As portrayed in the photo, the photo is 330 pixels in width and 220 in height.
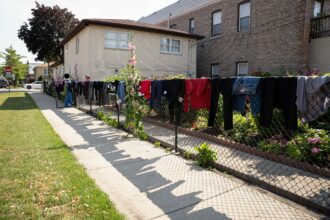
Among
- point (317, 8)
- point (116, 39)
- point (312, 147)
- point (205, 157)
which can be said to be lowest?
point (205, 157)

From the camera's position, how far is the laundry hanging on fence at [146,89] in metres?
8.30

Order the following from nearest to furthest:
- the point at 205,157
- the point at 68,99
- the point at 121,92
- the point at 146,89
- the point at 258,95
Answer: the point at 258,95 → the point at 205,157 → the point at 146,89 → the point at 121,92 → the point at 68,99

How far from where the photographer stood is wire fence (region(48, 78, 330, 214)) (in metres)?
4.14

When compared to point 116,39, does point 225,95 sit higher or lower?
lower

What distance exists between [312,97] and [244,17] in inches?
626

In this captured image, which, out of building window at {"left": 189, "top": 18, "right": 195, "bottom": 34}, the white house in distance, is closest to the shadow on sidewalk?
the white house in distance

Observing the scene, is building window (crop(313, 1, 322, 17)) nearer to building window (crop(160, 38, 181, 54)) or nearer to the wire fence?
building window (crop(160, 38, 181, 54))

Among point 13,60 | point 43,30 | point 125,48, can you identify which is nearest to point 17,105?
point 125,48

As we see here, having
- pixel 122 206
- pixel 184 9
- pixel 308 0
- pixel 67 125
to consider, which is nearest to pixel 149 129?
pixel 67 125

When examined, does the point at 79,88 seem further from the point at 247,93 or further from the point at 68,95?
the point at 247,93

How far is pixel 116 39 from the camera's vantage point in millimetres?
17797

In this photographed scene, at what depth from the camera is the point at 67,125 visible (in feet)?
32.6

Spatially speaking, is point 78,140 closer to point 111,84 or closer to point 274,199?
point 111,84

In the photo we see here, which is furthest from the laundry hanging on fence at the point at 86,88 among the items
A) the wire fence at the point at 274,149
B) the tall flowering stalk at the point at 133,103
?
the wire fence at the point at 274,149
